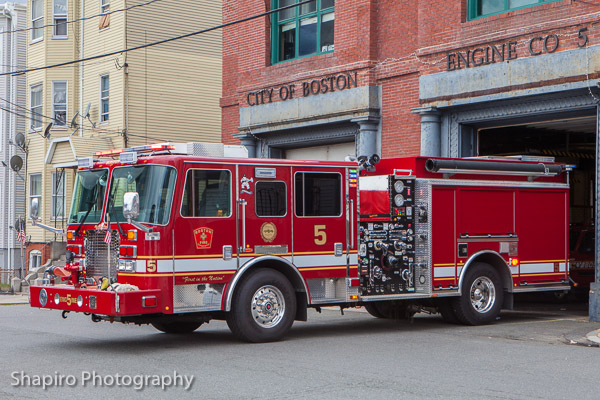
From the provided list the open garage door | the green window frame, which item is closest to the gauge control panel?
the open garage door

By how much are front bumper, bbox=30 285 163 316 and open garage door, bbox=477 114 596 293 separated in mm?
8909

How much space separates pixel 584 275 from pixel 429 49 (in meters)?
5.99

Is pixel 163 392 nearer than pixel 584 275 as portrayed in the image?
Yes

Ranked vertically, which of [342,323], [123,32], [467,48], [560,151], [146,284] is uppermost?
[123,32]

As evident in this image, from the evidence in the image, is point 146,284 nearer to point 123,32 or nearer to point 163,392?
point 163,392

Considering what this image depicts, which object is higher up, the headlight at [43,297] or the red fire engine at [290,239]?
the red fire engine at [290,239]

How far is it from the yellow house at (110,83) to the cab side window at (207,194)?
17.4 metres

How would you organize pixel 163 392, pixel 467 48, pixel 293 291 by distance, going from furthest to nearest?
pixel 467 48 → pixel 293 291 → pixel 163 392

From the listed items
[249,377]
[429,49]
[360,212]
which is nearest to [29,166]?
[429,49]

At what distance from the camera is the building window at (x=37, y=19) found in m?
32.0

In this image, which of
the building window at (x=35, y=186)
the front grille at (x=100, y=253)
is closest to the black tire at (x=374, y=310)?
the front grille at (x=100, y=253)

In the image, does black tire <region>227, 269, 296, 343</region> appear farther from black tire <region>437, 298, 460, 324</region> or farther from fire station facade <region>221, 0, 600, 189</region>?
fire station facade <region>221, 0, 600, 189</region>

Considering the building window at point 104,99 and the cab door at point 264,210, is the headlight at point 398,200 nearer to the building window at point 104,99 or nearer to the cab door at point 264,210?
the cab door at point 264,210

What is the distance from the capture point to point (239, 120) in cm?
2241
